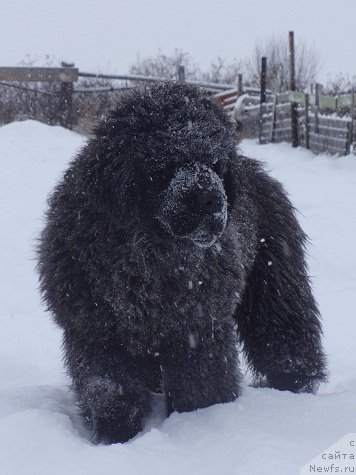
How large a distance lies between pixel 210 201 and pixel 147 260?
1.46 feet

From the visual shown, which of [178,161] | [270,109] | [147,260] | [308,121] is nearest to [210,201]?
[178,161]

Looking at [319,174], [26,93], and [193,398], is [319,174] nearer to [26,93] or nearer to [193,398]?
[26,93]

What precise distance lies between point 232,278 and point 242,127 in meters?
16.9

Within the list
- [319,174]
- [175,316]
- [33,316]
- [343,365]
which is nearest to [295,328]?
[343,365]

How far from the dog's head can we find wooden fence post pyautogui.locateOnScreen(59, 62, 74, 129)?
14.0 m

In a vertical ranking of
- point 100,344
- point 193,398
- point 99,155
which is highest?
point 99,155

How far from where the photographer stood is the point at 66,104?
1755cm

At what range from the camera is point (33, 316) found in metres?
6.64

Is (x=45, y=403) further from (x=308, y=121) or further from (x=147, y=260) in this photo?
(x=308, y=121)

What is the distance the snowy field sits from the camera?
294 centimetres

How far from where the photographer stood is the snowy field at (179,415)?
2943 mm

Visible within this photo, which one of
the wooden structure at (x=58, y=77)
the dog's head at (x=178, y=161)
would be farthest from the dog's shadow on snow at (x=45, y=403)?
the wooden structure at (x=58, y=77)

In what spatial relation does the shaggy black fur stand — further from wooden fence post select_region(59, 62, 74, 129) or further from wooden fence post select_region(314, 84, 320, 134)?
wooden fence post select_region(59, 62, 74, 129)

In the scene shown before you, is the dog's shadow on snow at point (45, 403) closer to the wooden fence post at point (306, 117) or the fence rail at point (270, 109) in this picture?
the fence rail at point (270, 109)
